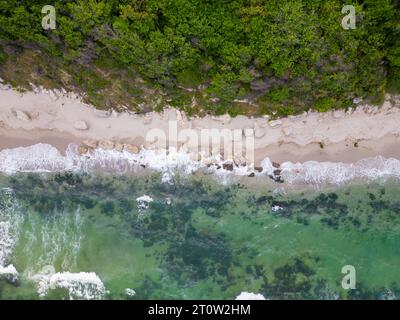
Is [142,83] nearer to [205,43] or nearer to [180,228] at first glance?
[205,43]

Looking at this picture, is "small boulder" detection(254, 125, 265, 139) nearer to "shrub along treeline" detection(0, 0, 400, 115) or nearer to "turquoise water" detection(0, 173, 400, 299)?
"shrub along treeline" detection(0, 0, 400, 115)

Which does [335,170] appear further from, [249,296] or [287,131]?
[249,296]

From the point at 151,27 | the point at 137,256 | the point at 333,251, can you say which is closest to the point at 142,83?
the point at 151,27

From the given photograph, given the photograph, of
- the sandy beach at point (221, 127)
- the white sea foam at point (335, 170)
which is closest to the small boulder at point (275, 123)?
the sandy beach at point (221, 127)

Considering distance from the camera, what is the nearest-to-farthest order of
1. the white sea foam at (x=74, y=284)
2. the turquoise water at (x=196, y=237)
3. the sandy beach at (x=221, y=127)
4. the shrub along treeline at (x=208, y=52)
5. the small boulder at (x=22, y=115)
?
the shrub along treeline at (x=208, y=52) → the sandy beach at (x=221, y=127) → the turquoise water at (x=196, y=237) → the white sea foam at (x=74, y=284) → the small boulder at (x=22, y=115)

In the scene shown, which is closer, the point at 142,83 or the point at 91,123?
the point at 142,83

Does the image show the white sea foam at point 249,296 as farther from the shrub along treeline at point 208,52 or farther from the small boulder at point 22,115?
the small boulder at point 22,115

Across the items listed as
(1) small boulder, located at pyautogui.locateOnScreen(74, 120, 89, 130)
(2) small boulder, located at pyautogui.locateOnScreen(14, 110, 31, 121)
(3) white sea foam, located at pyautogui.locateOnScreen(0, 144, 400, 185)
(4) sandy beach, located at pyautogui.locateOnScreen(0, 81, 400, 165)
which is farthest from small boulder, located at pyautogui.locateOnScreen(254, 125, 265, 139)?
(2) small boulder, located at pyautogui.locateOnScreen(14, 110, 31, 121)
